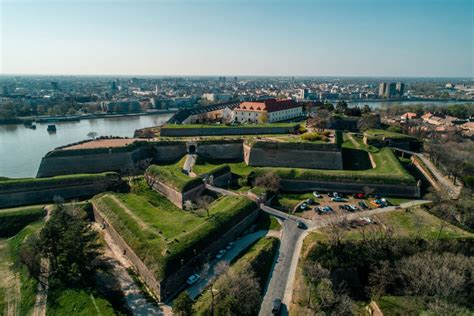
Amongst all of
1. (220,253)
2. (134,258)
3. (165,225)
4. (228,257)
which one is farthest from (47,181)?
(228,257)

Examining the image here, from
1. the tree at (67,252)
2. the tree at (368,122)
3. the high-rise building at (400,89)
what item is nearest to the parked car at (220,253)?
the tree at (67,252)

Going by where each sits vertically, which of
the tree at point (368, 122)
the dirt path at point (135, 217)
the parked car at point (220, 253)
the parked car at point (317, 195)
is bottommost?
the parked car at point (220, 253)

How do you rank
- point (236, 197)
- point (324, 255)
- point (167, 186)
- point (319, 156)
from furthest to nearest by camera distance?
point (319, 156)
point (167, 186)
point (236, 197)
point (324, 255)

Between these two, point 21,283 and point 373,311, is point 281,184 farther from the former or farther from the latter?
point 21,283

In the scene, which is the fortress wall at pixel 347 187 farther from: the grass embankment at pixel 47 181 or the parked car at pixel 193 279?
the grass embankment at pixel 47 181

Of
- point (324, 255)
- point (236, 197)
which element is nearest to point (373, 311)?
point (324, 255)

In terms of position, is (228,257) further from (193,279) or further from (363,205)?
(363,205)

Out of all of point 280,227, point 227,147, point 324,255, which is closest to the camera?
point 324,255
